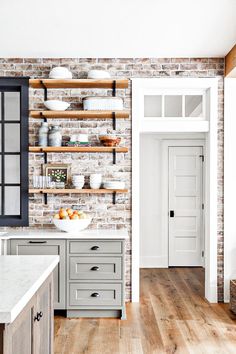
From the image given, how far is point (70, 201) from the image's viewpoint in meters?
4.84

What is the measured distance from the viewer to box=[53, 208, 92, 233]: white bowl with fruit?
4.38 metres

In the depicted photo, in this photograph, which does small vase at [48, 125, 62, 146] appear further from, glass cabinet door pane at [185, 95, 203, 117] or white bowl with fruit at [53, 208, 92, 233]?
glass cabinet door pane at [185, 95, 203, 117]

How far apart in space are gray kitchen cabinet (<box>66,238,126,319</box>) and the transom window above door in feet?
5.43

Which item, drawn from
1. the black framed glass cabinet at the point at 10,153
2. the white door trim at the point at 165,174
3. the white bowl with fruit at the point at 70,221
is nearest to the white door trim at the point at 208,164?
the white bowl with fruit at the point at 70,221

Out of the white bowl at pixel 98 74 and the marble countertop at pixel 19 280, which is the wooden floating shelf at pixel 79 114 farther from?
the marble countertop at pixel 19 280

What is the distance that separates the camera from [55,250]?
4293 mm

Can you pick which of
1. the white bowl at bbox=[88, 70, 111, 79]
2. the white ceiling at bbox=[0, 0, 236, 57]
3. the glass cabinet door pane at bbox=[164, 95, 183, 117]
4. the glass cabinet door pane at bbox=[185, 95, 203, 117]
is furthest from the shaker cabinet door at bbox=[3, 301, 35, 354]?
the glass cabinet door pane at bbox=[185, 95, 203, 117]

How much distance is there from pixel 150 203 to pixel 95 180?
2.47 metres

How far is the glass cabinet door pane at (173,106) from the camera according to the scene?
500 centimetres

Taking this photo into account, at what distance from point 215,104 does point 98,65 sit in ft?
4.65

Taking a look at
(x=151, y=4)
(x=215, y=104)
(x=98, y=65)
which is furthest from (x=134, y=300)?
(x=151, y=4)

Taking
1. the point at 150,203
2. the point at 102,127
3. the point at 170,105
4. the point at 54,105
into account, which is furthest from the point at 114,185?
the point at 150,203

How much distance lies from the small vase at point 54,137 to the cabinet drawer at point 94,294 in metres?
→ 1.53

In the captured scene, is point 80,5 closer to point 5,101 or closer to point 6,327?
point 5,101
